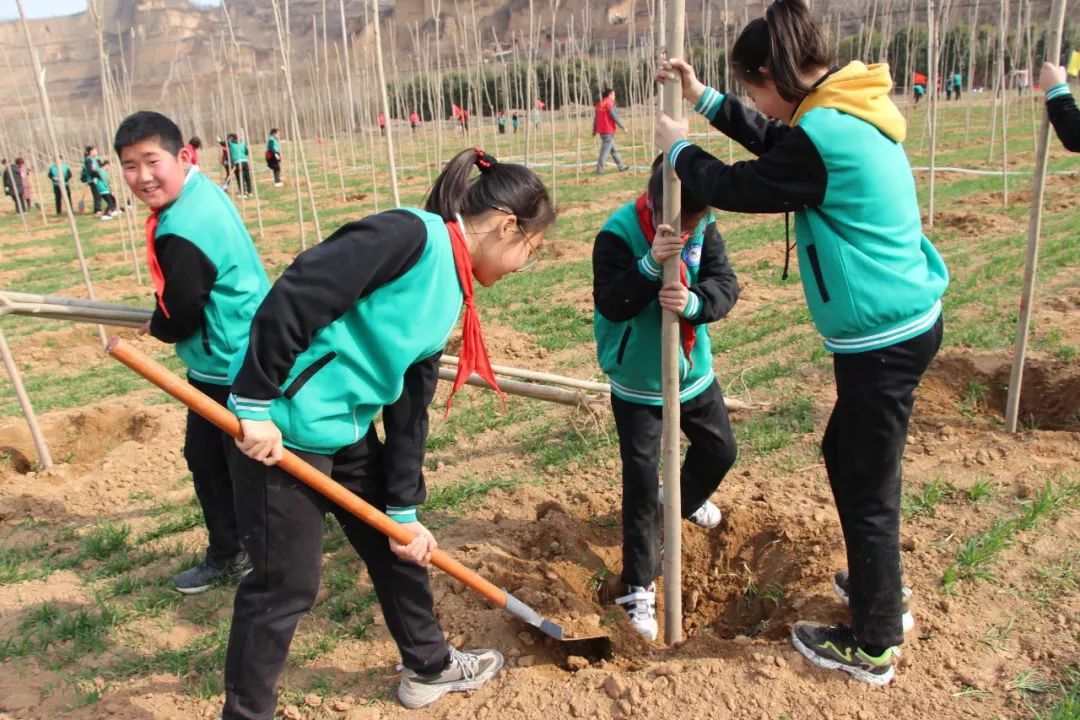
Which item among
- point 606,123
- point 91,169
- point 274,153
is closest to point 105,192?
point 91,169

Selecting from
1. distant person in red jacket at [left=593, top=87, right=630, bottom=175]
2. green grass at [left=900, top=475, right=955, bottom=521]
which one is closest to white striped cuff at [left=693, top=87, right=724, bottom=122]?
green grass at [left=900, top=475, right=955, bottom=521]

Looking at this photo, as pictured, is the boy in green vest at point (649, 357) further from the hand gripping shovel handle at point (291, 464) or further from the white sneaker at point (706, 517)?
the hand gripping shovel handle at point (291, 464)

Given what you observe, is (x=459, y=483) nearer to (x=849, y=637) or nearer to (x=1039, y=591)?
(x=849, y=637)

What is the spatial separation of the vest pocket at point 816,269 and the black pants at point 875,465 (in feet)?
0.65

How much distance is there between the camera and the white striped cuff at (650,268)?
2.40 meters

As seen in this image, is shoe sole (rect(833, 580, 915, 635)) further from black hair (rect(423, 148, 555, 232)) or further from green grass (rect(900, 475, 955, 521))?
black hair (rect(423, 148, 555, 232))

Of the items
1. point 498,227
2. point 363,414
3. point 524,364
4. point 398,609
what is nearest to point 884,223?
point 498,227

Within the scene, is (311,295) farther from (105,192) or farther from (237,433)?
(105,192)

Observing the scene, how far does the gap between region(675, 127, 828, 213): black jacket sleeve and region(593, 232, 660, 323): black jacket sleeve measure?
46cm

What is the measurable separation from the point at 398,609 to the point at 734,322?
475 cm

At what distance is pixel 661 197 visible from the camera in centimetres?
244

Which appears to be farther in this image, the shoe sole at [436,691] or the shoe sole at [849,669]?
the shoe sole at [436,691]

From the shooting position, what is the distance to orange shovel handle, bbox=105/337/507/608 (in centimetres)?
183

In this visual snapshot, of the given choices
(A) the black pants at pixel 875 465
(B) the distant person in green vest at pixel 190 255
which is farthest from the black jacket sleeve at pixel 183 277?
(A) the black pants at pixel 875 465
